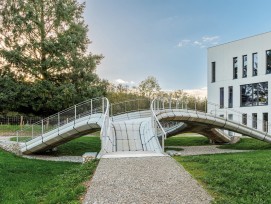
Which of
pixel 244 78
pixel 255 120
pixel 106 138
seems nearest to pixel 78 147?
pixel 106 138

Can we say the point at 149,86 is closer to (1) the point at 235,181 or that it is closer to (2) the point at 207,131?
(2) the point at 207,131

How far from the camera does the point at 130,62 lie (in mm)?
30656

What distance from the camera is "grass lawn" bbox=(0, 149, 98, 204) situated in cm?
817

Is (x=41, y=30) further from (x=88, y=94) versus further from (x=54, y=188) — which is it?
(x=54, y=188)

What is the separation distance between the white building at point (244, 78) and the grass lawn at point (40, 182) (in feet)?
63.6

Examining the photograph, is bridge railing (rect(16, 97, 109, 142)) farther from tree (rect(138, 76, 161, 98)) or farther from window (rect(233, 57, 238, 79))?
tree (rect(138, 76, 161, 98))

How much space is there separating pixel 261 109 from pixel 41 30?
21.0 m

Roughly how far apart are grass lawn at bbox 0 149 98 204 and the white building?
63.6ft

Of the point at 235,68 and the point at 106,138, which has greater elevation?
the point at 235,68

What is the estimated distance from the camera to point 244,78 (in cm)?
3297

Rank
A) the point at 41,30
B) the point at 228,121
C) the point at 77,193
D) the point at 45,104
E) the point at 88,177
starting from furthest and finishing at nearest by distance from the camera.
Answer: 1. the point at 41,30
2. the point at 45,104
3. the point at 228,121
4. the point at 88,177
5. the point at 77,193

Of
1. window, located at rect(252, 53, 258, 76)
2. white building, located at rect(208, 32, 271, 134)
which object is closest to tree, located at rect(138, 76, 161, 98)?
white building, located at rect(208, 32, 271, 134)

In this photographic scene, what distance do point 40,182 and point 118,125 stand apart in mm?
7290

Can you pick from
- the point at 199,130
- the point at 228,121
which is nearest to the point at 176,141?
the point at 199,130
